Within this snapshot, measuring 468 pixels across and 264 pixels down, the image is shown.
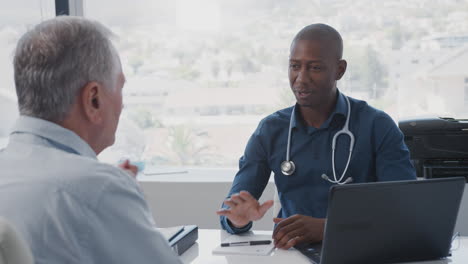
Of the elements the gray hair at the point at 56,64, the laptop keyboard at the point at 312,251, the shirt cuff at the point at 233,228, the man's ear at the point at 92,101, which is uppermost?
the gray hair at the point at 56,64

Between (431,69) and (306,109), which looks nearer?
(306,109)

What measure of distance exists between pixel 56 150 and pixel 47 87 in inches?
4.6

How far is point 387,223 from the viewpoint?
4.95 ft

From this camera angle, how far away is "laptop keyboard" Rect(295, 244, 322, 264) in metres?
1.66

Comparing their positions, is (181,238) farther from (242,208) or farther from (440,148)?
(440,148)

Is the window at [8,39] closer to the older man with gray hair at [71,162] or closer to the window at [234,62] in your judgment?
the window at [234,62]

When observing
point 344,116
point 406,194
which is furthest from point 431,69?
point 406,194

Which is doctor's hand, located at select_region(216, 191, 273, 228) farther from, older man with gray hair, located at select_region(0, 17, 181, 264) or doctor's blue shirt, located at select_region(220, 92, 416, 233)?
older man with gray hair, located at select_region(0, 17, 181, 264)

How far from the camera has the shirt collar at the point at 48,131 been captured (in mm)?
1032

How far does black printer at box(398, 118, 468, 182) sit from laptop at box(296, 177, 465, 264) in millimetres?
1030

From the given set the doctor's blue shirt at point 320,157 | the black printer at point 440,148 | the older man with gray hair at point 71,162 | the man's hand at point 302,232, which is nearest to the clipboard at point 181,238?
the man's hand at point 302,232

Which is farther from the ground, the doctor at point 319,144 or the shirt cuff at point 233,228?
the doctor at point 319,144

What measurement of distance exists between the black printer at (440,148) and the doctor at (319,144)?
435 millimetres

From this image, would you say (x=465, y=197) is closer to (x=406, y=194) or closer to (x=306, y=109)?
(x=306, y=109)
